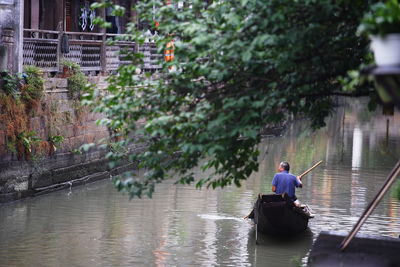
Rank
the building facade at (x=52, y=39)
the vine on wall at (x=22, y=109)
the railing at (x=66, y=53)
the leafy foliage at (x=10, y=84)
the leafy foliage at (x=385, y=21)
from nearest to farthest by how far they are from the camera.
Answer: the leafy foliage at (x=385, y=21) → the vine on wall at (x=22, y=109) → the leafy foliage at (x=10, y=84) → the building facade at (x=52, y=39) → the railing at (x=66, y=53)

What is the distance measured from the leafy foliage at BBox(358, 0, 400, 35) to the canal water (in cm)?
511

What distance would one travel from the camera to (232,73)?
8391 millimetres

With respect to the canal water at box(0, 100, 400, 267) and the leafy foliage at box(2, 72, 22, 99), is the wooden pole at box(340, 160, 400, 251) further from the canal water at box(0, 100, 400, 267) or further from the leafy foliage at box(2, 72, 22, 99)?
the leafy foliage at box(2, 72, 22, 99)

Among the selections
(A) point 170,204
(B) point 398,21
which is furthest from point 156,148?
(A) point 170,204

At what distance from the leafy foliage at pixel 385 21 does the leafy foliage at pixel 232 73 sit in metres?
1.58

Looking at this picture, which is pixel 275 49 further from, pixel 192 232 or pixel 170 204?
pixel 170 204

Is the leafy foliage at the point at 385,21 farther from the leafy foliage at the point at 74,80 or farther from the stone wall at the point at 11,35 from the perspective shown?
the leafy foliage at the point at 74,80

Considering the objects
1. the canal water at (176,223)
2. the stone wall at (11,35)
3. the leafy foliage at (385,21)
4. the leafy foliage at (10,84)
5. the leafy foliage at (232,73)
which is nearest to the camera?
the leafy foliage at (385,21)

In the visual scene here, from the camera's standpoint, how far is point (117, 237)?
16.3 m

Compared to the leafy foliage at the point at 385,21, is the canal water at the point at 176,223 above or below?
below

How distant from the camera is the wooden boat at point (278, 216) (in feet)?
51.9

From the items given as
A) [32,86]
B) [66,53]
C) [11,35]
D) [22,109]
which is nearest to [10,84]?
[22,109]

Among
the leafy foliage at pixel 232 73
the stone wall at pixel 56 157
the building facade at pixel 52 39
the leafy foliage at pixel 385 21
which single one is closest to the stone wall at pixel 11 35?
the building facade at pixel 52 39

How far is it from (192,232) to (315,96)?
7998 millimetres
